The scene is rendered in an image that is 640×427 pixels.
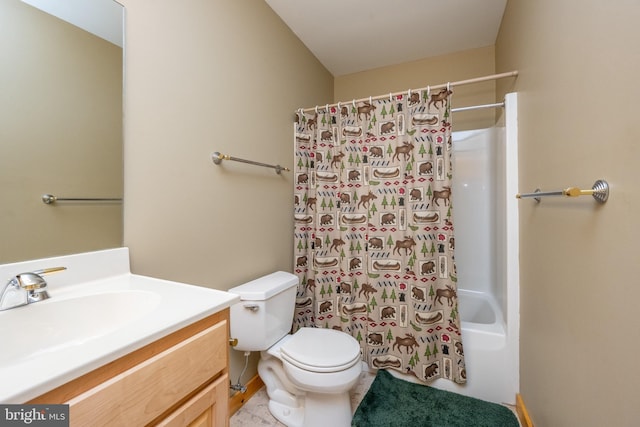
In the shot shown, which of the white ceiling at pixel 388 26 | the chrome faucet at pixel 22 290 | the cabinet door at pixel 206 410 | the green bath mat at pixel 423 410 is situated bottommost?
the green bath mat at pixel 423 410

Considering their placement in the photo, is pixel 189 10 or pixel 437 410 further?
pixel 437 410

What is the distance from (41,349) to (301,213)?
59.0 inches

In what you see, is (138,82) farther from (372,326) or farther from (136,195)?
(372,326)

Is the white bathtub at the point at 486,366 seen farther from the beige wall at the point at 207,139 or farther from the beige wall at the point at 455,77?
the beige wall at the point at 455,77

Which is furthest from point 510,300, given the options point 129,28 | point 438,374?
point 129,28

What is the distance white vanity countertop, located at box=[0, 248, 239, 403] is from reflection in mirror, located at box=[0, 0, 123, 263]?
0.08 meters

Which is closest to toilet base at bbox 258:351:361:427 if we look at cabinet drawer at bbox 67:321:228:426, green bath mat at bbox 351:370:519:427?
green bath mat at bbox 351:370:519:427

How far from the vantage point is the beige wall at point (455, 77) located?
7.69 ft

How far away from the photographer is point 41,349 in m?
0.72

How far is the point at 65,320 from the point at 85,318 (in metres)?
0.05

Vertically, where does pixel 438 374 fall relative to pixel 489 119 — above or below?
below

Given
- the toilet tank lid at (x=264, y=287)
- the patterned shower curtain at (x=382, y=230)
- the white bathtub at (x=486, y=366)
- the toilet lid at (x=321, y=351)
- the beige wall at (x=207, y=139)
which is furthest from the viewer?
the patterned shower curtain at (x=382, y=230)

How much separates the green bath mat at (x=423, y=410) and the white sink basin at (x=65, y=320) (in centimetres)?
125

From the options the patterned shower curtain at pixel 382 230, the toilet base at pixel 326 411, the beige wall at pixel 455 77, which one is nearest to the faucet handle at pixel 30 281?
the toilet base at pixel 326 411
